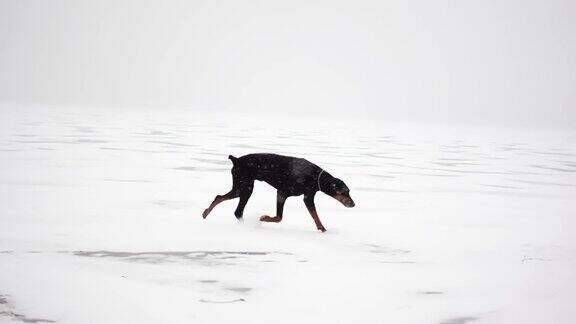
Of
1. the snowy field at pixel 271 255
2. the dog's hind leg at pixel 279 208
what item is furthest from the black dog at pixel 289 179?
the snowy field at pixel 271 255

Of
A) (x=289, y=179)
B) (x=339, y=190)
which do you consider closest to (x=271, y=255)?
(x=289, y=179)

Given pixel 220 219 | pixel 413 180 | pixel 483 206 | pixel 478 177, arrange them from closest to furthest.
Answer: pixel 220 219 → pixel 483 206 → pixel 413 180 → pixel 478 177

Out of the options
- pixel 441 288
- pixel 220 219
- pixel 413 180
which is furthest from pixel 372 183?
pixel 441 288

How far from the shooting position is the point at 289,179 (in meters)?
6.33

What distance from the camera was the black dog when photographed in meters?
6.31

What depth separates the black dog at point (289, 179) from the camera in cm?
631

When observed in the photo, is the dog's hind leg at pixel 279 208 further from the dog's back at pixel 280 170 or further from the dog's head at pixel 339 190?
the dog's head at pixel 339 190

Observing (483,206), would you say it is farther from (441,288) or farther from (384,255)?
(441,288)

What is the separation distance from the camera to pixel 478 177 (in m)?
13.5

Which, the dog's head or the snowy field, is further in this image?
the dog's head

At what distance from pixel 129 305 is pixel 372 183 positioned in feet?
27.0

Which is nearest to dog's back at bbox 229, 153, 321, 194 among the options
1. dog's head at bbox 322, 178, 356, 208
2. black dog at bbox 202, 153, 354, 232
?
black dog at bbox 202, 153, 354, 232

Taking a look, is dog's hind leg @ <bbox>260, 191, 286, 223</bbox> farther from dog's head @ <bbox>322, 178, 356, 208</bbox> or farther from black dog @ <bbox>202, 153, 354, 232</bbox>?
dog's head @ <bbox>322, 178, 356, 208</bbox>

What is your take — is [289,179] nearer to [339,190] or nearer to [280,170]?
[280,170]
